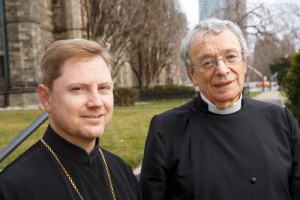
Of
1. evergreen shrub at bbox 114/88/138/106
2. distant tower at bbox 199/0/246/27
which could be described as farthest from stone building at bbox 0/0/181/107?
distant tower at bbox 199/0/246/27

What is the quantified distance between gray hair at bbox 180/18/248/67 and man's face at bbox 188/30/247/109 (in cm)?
3

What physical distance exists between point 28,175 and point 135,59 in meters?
33.3

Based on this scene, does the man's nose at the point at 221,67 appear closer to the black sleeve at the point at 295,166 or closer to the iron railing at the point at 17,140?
the black sleeve at the point at 295,166

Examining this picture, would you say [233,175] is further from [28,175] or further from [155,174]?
[28,175]

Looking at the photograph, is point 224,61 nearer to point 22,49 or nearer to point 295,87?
point 295,87

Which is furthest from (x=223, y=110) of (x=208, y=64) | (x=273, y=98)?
(x=273, y=98)

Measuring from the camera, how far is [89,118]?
1766 mm

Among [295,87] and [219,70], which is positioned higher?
[219,70]

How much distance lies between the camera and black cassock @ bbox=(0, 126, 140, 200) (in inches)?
63.8

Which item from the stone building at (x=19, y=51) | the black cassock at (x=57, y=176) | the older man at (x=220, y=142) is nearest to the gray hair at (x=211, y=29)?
the older man at (x=220, y=142)

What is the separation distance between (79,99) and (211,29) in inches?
38.7

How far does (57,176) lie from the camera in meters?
1.75

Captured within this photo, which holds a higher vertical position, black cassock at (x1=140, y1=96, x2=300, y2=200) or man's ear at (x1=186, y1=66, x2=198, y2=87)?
man's ear at (x1=186, y1=66, x2=198, y2=87)

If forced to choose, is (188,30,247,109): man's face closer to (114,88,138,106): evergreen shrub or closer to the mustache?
the mustache
